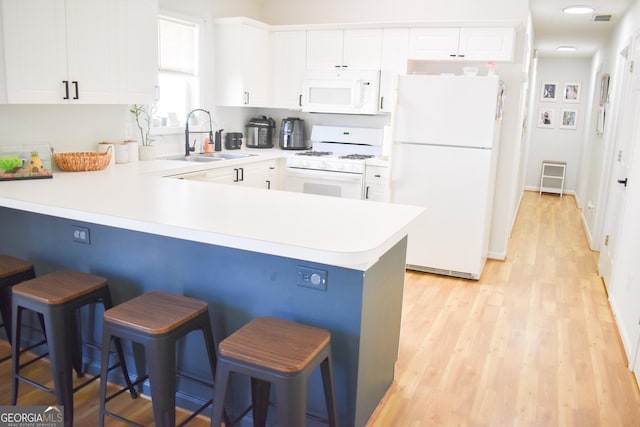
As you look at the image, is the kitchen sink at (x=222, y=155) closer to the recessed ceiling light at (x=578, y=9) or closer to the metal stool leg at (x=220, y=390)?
the metal stool leg at (x=220, y=390)

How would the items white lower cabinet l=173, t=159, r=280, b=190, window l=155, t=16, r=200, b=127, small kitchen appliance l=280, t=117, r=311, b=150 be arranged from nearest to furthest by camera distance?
1. white lower cabinet l=173, t=159, r=280, b=190
2. window l=155, t=16, r=200, b=127
3. small kitchen appliance l=280, t=117, r=311, b=150

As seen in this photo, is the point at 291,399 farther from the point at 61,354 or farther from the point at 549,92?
the point at 549,92

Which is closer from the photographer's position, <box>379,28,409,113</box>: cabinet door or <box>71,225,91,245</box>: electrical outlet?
<box>71,225,91,245</box>: electrical outlet

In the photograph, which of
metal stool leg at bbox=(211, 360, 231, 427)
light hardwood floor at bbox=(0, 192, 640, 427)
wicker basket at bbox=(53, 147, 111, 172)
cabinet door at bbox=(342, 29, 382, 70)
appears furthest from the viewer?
cabinet door at bbox=(342, 29, 382, 70)

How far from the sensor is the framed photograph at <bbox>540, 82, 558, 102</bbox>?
911 cm

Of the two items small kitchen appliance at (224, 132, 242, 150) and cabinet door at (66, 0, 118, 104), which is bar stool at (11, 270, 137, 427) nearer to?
cabinet door at (66, 0, 118, 104)

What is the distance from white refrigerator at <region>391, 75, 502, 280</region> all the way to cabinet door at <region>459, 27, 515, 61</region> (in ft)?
1.64

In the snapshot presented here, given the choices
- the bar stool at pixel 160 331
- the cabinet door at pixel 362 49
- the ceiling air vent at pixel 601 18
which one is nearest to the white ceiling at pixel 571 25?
the ceiling air vent at pixel 601 18

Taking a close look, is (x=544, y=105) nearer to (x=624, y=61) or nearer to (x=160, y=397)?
(x=624, y=61)

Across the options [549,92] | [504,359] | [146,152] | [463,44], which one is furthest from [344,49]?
[549,92]

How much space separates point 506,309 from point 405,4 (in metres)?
3.22

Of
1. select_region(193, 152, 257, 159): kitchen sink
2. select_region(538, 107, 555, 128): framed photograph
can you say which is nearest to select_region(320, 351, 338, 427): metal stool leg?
select_region(193, 152, 257, 159): kitchen sink

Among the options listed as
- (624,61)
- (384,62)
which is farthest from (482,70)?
(624,61)

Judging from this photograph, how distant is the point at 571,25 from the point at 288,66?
3.43 metres
